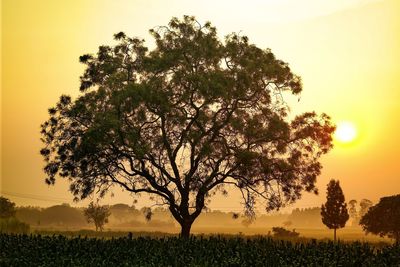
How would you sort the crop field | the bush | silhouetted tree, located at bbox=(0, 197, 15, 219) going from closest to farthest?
1. the crop field
2. the bush
3. silhouetted tree, located at bbox=(0, 197, 15, 219)

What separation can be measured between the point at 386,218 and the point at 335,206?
261 inches

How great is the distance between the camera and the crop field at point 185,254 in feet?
62.3

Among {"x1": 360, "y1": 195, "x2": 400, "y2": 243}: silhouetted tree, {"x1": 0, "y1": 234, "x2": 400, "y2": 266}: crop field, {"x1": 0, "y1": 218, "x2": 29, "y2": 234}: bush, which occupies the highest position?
{"x1": 360, "y1": 195, "x2": 400, "y2": 243}: silhouetted tree

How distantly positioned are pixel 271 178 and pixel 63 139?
1614 cm

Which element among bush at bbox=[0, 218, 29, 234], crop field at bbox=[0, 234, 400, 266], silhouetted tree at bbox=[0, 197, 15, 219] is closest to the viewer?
crop field at bbox=[0, 234, 400, 266]

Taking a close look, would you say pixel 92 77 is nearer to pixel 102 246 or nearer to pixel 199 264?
pixel 102 246

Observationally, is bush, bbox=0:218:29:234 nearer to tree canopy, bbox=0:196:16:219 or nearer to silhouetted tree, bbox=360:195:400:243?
tree canopy, bbox=0:196:16:219

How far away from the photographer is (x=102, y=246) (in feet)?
76.0

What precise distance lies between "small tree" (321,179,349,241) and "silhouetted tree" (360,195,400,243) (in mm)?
4025

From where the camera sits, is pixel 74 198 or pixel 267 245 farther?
pixel 74 198

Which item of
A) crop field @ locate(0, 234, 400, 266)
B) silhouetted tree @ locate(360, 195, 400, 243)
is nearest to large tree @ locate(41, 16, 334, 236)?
crop field @ locate(0, 234, 400, 266)

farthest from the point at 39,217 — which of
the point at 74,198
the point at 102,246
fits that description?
the point at 102,246

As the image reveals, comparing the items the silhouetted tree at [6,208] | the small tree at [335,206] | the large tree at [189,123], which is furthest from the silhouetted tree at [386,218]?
the silhouetted tree at [6,208]

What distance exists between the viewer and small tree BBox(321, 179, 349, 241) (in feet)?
219
